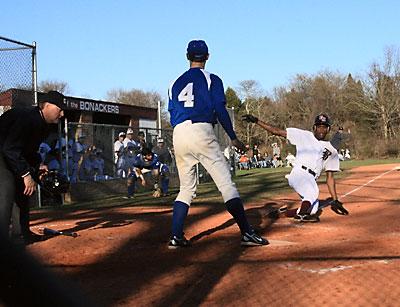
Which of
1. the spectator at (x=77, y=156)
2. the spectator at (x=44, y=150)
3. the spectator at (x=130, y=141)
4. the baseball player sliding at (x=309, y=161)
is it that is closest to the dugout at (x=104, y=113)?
the spectator at (x=130, y=141)

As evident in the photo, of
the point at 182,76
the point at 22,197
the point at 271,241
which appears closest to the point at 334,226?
the point at 271,241

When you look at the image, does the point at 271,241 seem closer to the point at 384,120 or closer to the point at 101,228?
the point at 101,228

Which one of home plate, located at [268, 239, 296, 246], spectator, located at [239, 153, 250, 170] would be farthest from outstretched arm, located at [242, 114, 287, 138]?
spectator, located at [239, 153, 250, 170]

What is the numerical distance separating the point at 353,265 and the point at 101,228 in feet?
12.0

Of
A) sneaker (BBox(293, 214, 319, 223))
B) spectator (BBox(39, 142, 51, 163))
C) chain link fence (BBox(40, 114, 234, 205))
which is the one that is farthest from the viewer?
chain link fence (BBox(40, 114, 234, 205))

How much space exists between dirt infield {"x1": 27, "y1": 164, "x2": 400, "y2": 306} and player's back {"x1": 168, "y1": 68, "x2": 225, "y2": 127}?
1.33 metres

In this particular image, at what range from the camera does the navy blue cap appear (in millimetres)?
5832

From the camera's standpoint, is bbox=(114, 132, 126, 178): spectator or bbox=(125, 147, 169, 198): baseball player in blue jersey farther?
bbox=(114, 132, 126, 178): spectator

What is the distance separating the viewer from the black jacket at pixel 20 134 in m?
5.32

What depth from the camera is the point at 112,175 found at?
16500mm

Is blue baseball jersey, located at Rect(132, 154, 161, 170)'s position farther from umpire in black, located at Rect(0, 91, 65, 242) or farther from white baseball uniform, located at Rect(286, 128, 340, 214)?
umpire in black, located at Rect(0, 91, 65, 242)

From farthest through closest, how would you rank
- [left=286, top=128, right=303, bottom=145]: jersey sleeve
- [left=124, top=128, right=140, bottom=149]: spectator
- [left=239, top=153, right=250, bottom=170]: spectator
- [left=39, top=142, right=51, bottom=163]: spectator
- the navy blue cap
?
[left=239, top=153, right=250, bottom=170]: spectator → [left=124, top=128, right=140, bottom=149]: spectator → [left=39, top=142, right=51, bottom=163]: spectator → [left=286, top=128, right=303, bottom=145]: jersey sleeve → the navy blue cap

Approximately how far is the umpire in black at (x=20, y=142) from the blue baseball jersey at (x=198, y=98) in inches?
49.7

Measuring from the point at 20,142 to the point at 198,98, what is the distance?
1.80 meters
